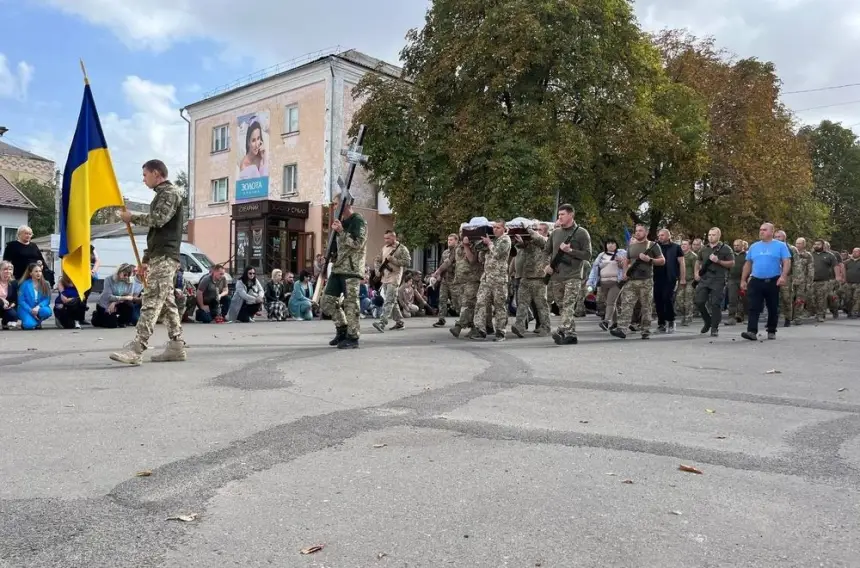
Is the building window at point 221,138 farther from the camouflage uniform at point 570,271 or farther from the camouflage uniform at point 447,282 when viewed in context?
the camouflage uniform at point 570,271

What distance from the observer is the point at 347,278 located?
9.90 meters

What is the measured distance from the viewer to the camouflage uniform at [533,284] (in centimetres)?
1169

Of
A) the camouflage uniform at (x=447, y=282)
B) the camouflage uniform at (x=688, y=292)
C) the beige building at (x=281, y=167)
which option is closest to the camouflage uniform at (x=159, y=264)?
the camouflage uniform at (x=447, y=282)

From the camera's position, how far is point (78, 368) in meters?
7.63

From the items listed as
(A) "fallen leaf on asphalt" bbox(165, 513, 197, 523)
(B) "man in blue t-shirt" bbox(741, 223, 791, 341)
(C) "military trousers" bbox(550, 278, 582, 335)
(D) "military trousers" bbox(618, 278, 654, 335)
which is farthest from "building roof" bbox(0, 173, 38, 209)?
(A) "fallen leaf on asphalt" bbox(165, 513, 197, 523)

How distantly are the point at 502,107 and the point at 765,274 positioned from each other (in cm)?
1438

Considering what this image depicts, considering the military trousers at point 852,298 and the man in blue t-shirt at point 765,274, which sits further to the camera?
the military trousers at point 852,298

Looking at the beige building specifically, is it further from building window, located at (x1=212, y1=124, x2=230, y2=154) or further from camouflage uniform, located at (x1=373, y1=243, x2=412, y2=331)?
camouflage uniform, located at (x1=373, y1=243, x2=412, y2=331)

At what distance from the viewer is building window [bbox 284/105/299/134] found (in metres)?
33.9

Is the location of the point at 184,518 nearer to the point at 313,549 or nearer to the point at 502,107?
the point at 313,549

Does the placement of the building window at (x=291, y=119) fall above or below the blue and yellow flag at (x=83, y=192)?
above

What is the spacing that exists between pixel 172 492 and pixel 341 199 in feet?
22.1

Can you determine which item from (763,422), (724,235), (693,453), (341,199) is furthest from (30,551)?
(724,235)

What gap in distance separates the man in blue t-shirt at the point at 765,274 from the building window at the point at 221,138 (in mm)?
30680
